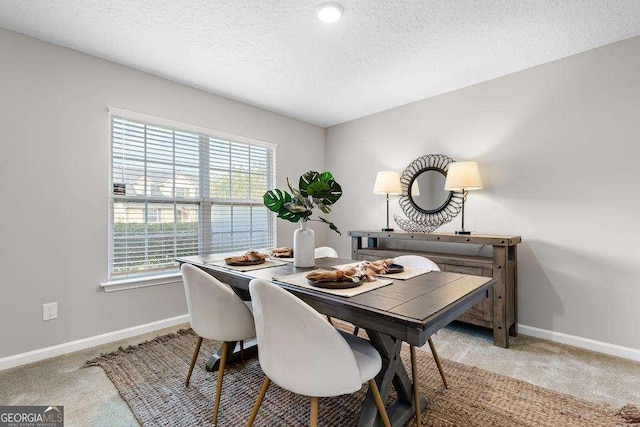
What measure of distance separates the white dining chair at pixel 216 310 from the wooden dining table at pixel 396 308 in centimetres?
13

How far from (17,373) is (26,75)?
2.14 metres

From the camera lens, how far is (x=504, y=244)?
8.16 feet

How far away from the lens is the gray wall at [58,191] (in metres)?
2.20

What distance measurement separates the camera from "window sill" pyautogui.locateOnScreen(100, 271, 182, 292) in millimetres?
2615

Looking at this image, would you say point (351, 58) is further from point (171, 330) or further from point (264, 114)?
point (171, 330)

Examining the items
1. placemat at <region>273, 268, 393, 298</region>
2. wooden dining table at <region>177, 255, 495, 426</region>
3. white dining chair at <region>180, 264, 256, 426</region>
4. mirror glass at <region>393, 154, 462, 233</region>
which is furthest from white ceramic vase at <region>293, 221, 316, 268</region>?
mirror glass at <region>393, 154, 462, 233</region>

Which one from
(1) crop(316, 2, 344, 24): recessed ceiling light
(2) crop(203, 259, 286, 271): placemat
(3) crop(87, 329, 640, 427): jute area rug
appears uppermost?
(1) crop(316, 2, 344, 24): recessed ceiling light

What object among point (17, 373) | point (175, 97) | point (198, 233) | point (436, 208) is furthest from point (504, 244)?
point (17, 373)

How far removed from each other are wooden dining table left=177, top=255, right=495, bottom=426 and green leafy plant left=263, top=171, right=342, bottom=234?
13.8 inches

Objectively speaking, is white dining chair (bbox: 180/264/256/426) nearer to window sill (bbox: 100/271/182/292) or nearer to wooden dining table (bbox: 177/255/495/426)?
wooden dining table (bbox: 177/255/495/426)

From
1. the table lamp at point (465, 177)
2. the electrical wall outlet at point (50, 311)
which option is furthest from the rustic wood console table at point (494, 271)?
the electrical wall outlet at point (50, 311)

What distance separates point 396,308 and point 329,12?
73.8 inches

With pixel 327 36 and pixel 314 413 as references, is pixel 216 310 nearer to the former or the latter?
pixel 314 413

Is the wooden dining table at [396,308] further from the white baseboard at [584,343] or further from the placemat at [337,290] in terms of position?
the white baseboard at [584,343]
